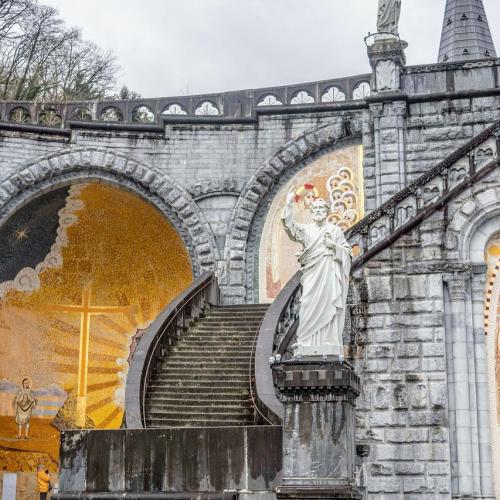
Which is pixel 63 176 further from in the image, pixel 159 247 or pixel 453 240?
pixel 453 240

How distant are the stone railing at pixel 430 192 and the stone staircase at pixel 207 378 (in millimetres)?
2500

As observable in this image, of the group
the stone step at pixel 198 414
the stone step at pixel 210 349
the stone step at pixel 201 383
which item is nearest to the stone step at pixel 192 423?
the stone step at pixel 198 414

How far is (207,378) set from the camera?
1417cm

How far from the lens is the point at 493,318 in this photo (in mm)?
13031

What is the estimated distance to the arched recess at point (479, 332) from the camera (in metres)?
12.5

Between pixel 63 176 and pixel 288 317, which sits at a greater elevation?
pixel 63 176

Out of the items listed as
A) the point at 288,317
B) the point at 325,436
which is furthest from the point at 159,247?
the point at 325,436

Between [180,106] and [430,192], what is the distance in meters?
7.74

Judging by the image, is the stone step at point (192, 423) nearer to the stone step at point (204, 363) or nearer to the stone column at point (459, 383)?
the stone step at point (204, 363)

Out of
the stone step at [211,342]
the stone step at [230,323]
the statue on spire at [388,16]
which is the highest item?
the statue on spire at [388,16]

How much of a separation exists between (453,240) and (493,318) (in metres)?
1.20

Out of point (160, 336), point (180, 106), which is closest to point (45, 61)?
point (180, 106)

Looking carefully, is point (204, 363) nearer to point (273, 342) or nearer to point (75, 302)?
point (273, 342)

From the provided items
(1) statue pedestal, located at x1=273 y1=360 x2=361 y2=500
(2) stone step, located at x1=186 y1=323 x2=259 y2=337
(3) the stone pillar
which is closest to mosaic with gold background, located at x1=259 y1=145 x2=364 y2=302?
(3) the stone pillar
